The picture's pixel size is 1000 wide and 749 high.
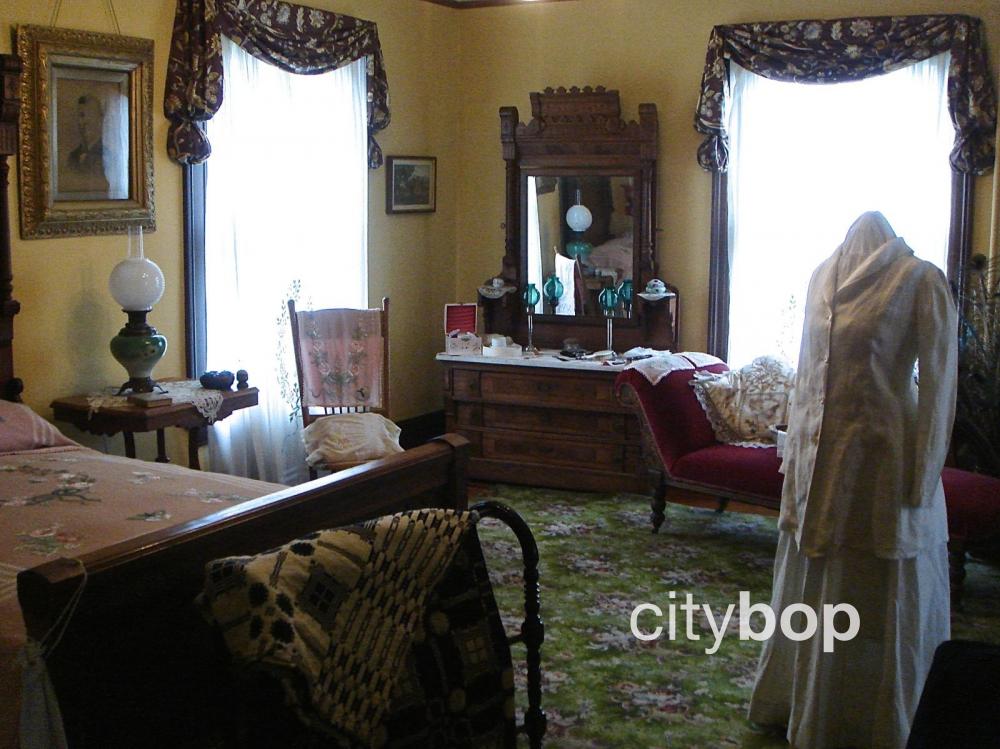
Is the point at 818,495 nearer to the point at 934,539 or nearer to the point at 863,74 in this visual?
the point at 934,539

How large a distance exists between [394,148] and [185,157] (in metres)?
1.75

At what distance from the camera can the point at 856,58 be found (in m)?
5.64

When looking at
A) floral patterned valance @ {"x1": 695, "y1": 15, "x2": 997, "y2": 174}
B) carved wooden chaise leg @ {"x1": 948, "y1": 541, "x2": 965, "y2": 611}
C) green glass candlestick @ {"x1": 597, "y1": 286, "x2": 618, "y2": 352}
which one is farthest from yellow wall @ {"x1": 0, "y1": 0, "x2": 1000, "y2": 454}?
carved wooden chaise leg @ {"x1": 948, "y1": 541, "x2": 965, "y2": 611}

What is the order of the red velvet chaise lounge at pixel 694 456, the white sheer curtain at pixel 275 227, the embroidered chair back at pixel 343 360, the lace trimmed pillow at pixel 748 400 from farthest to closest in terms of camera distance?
1. the embroidered chair back at pixel 343 360
2. the white sheer curtain at pixel 275 227
3. the lace trimmed pillow at pixel 748 400
4. the red velvet chaise lounge at pixel 694 456

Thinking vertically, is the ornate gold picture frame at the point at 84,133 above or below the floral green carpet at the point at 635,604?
above

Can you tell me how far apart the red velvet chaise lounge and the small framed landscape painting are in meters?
1.96

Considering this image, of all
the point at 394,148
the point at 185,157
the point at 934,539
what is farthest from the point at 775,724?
the point at 394,148

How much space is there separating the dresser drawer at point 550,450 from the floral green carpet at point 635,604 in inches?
6.8

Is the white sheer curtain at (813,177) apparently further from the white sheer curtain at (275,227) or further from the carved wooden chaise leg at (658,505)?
the white sheer curtain at (275,227)

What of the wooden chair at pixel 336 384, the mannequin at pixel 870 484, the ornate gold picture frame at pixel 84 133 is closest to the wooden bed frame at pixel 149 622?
the mannequin at pixel 870 484

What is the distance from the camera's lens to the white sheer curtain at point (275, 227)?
534 centimetres

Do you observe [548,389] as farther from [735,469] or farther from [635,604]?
[635,604]

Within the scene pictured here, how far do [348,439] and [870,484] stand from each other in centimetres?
267

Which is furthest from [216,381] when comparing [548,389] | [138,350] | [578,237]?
[578,237]
